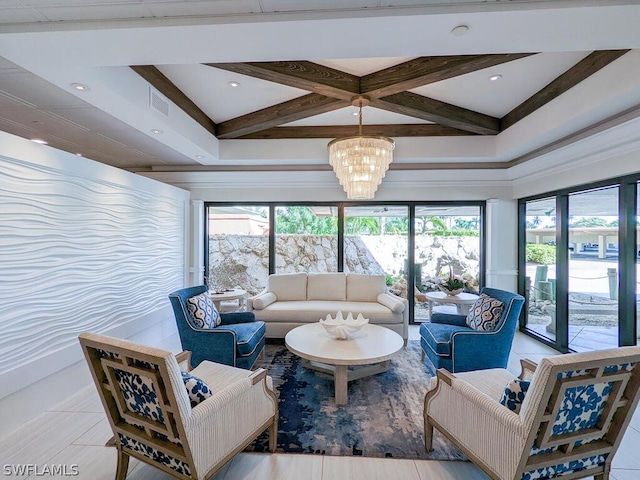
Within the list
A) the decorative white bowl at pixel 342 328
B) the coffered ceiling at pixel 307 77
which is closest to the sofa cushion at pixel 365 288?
the decorative white bowl at pixel 342 328

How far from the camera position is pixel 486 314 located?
3.11 meters

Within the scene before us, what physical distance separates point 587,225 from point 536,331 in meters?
1.76

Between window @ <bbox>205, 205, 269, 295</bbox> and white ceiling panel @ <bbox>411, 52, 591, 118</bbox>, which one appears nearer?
white ceiling panel @ <bbox>411, 52, 591, 118</bbox>

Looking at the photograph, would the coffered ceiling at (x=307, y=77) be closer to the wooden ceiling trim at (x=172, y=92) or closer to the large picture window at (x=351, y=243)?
the wooden ceiling trim at (x=172, y=92)

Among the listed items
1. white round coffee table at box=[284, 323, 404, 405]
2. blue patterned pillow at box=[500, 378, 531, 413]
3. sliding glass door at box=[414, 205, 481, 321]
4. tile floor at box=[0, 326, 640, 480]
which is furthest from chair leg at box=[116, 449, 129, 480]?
sliding glass door at box=[414, 205, 481, 321]

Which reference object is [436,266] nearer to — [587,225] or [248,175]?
[587,225]

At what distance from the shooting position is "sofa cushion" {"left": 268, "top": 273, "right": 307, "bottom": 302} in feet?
15.4

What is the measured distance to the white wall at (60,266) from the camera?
2.31 metres

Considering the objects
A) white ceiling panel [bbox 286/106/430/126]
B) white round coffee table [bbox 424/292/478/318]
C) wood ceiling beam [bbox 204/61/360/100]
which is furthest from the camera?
white round coffee table [bbox 424/292/478/318]

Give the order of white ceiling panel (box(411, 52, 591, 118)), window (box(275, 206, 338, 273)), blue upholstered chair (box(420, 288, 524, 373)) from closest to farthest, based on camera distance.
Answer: white ceiling panel (box(411, 52, 591, 118)) → blue upholstered chair (box(420, 288, 524, 373)) → window (box(275, 206, 338, 273))

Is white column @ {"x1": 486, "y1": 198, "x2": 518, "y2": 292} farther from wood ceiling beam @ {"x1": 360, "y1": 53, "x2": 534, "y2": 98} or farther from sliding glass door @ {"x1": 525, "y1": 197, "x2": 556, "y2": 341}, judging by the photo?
wood ceiling beam @ {"x1": 360, "y1": 53, "x2": 534, "y2": 98}

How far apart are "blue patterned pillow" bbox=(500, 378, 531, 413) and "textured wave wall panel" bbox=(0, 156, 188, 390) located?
11.2 feet

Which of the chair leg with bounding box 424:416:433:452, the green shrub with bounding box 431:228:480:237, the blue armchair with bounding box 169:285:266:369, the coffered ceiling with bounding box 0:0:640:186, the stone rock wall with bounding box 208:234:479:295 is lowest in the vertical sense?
the chair leg with bounding box 424:416:433:452

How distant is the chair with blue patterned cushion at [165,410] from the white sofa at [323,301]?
2.22 meters
